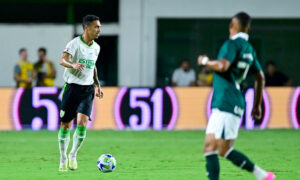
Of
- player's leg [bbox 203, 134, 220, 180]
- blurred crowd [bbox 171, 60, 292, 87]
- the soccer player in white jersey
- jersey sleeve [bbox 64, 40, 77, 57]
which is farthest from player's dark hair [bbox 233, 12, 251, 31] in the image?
blurred crowd [bbox 171, 60, 292, 87]

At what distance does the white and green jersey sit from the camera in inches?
392

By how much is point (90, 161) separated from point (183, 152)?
2039 mm

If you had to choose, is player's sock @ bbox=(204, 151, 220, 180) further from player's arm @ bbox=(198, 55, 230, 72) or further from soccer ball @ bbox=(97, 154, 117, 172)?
soccer ball @ bbox=(97, 154, 117, 172)

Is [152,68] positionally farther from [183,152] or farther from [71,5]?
[183,152]

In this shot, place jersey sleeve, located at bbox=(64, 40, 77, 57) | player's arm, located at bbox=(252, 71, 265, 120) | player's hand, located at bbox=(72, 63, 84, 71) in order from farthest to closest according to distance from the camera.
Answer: jersey sleeve, located at bbox=(64, 40, 77, 57) → player's hand, located at bbox=(72, 63, 84, 71) → player's arm, located at bbox=(252, 71, 265, 120)

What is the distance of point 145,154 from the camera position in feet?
40.9

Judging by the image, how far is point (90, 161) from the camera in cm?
1138

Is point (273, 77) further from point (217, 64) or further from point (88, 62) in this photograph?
point (217, 64)

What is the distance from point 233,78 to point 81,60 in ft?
9.40

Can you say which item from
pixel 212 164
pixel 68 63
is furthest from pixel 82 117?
pixel 212 164

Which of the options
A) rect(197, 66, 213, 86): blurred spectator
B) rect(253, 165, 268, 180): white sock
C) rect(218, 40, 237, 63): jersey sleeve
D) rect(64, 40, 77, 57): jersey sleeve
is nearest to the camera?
rect(218, 40, 237, 63): jersey sleeve

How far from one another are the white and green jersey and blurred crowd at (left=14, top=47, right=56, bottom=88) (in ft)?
26.2

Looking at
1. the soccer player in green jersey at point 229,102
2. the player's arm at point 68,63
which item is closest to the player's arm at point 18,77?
the player's arm at point 68,63

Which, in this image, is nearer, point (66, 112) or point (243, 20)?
point (243, 20)
